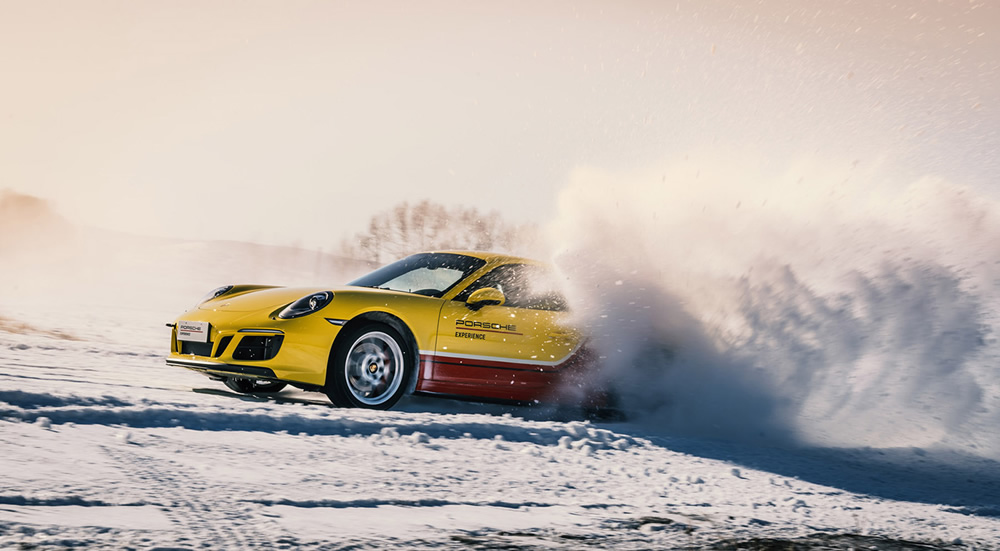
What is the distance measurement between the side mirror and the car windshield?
265mm

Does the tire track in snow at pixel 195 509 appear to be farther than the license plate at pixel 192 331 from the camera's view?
No

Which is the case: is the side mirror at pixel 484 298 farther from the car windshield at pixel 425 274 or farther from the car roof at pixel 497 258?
the car roof at pixel 497 258

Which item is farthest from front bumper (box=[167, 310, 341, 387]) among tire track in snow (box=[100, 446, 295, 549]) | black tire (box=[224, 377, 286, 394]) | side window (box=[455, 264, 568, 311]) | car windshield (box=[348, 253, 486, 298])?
tire track in snow (box=[100, 446, 295, 549])

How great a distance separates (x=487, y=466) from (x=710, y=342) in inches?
138

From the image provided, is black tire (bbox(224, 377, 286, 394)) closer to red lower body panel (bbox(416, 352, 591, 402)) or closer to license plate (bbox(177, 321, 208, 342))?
license plate (bbox(177, 321, 208, 342))

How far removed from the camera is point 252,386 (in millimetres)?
8617

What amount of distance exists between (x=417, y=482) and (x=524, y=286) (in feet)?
11.4

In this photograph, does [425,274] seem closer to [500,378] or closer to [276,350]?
[500,378]

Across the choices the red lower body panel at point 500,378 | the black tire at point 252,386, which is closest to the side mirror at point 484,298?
the red lower body panel at point 500,378

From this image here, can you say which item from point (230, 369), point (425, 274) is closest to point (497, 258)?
point (425, 274)

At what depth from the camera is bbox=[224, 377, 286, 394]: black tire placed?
858 cm

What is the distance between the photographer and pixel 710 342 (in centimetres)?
836

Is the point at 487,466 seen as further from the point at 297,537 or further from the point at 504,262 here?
the point at 504,262

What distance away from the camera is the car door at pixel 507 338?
7.54m
